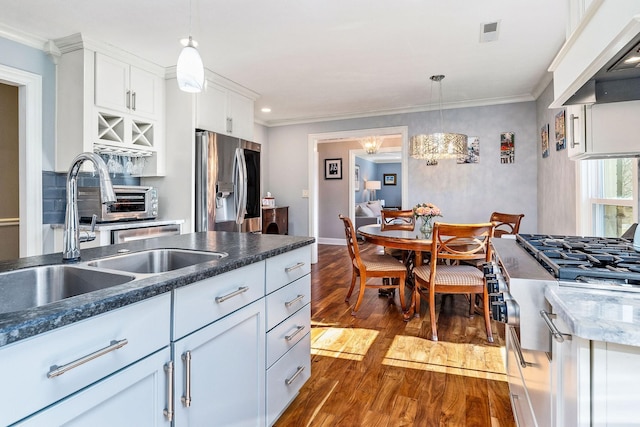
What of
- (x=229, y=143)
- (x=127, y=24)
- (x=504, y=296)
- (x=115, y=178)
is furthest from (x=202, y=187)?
(x=504, y=296)

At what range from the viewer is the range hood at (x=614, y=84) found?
3.57ft

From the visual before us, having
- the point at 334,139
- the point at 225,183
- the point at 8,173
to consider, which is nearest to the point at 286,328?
the point at 225,183

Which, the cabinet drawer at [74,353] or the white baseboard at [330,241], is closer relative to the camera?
the cabinet drawer at [74,353]

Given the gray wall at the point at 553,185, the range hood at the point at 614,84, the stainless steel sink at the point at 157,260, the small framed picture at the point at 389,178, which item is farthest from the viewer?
the small framed picture at the point at 389,178

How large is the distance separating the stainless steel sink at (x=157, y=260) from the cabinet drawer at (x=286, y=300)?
317 mm

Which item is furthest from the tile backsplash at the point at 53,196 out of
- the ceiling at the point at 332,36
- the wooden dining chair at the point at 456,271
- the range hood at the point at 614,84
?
the range hood at the point at 614,84

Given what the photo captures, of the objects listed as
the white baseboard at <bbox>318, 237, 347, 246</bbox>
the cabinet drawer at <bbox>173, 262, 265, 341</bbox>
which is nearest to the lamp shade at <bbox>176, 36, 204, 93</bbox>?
the cabinet drawer at <bbox>173, 262, 265, 341</bbox>

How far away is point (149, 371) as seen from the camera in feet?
3.00

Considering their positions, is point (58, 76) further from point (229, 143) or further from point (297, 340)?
point (297, 340)

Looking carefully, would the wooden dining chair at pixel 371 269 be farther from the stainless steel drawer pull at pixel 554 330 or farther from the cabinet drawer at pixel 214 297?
the stainless steel drawer pull at pixel 554 330

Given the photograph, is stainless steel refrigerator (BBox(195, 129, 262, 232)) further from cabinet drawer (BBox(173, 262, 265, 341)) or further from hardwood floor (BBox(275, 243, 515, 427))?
cabinet drawer (BBox(173, 262, 265, 341))

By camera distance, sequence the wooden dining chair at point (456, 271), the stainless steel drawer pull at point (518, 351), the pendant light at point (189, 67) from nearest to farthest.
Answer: the stainless steel drawer pull at point (518, 351) < the pendant light at point (189, 67) < the wooden dining chair at point (456, 271)

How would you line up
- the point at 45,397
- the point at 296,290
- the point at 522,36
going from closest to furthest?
1. the point at 45,397
2. the point at 296,290
3. the point at 522,36

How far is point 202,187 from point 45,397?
9.70ft
